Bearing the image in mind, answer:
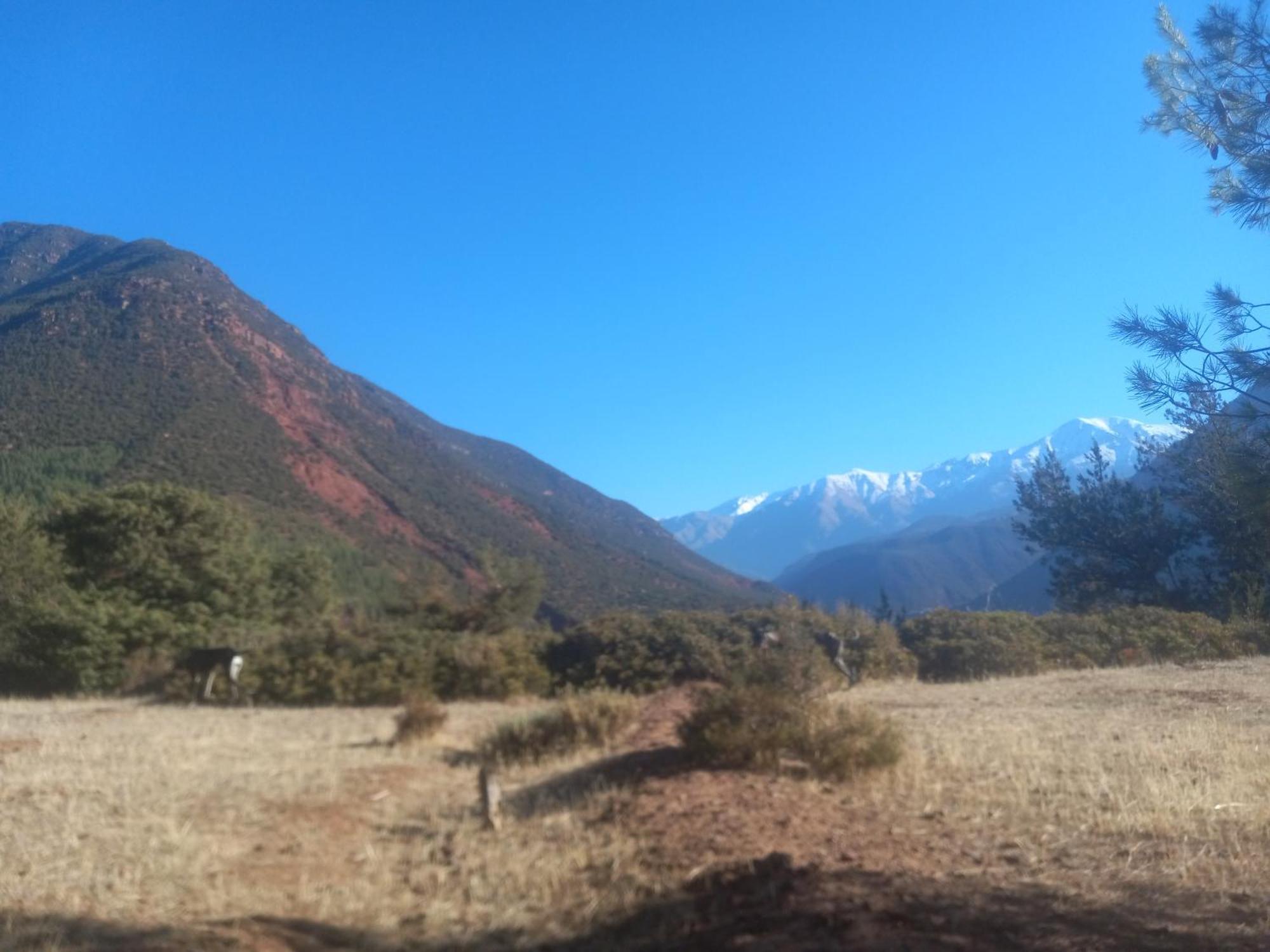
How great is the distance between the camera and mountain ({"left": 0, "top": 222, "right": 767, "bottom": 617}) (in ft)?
153

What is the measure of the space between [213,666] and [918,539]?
240 ft

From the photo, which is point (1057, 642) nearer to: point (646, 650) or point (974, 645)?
point (974, 645)

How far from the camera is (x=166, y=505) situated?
26.0 metres

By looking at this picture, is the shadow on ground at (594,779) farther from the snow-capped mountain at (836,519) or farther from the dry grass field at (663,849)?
the snow-capped mountain at (836,519)

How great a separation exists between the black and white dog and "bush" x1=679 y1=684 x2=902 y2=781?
40.6ft

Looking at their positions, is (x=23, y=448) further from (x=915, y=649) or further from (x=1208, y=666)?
(x=1208, y=666)

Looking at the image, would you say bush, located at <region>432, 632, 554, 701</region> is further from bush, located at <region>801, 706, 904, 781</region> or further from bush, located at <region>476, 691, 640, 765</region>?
bush, located at <region>801, 706, 904, 781</region>

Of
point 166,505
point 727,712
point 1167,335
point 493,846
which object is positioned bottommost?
point 493,846

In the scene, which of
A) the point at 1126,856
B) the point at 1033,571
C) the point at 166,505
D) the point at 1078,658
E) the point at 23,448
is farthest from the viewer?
the point at 1033,571

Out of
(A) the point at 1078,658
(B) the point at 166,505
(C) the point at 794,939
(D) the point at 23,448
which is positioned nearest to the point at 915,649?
(A) the point at 1078,658

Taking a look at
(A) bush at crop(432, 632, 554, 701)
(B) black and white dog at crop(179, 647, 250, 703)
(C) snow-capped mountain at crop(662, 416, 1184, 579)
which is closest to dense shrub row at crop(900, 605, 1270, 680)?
(A) bush at crop(432, 632, 554, 701)

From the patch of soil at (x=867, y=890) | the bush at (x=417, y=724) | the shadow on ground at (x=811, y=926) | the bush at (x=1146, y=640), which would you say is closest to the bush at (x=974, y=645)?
the bush at (x=1146, y=640)

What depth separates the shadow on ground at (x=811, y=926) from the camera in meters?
4.29

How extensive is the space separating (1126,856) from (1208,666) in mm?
12550
